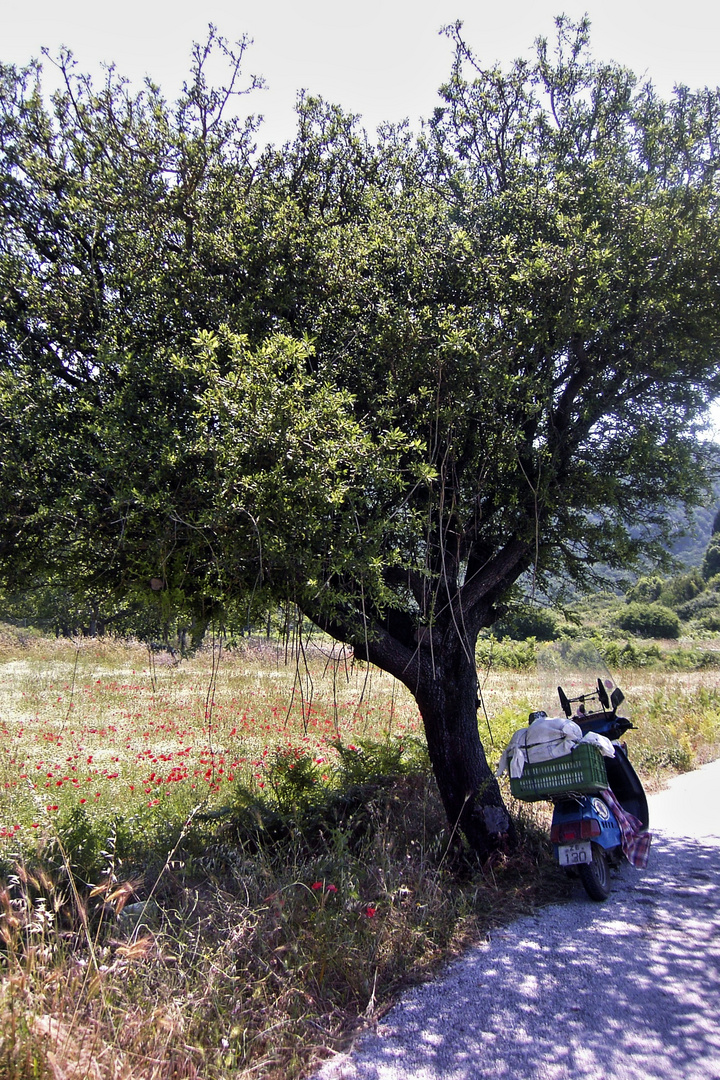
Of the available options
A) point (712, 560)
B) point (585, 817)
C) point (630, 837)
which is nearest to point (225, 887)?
point (585, 817)

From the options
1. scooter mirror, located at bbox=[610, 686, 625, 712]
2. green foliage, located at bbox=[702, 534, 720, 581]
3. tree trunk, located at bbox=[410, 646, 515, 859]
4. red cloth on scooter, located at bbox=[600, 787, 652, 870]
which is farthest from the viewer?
green foliage, located at bbox=[702, 534, 720, 581]

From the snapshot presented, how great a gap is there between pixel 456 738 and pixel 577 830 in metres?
1.66

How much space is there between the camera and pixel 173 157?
20.1 feet

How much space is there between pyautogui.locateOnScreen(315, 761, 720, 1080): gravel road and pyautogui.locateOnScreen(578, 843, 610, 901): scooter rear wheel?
9cm

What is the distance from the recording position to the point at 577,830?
5.57 metres

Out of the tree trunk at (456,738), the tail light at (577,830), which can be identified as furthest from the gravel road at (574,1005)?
the tree trunk at (456,738)

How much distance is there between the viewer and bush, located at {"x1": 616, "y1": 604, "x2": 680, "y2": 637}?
50.2m

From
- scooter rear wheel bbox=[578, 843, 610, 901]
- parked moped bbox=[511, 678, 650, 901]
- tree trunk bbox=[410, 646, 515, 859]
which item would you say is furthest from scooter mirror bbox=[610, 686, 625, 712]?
scooter rear wheel bbox=[578, 843, 610, 901]

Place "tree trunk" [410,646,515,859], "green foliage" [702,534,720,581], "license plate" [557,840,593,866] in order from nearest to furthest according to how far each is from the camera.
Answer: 1. "license plate" [557,840,593,866]
2. "tree trunk" [410,646,515,859]
3. "green foliage" [702,534,720,581]

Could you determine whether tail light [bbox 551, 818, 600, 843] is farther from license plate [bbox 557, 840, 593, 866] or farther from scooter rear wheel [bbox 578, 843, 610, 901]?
scooter rear wheel [bbox 578, 843, 610, 901]

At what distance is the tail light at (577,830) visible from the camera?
5.51 m

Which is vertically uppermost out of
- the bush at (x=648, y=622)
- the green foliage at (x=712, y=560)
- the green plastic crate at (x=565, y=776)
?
the green foliage at (x=712, y=560)

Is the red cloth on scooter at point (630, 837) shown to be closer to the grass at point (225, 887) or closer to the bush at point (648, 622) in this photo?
the grass at point (225, 887)

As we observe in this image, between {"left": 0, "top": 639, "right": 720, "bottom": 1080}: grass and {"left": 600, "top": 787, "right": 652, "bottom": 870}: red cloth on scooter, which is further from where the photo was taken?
{"left": 600, "top": 787, "right": 652, "bottom": 870}: red cloth on scooter
